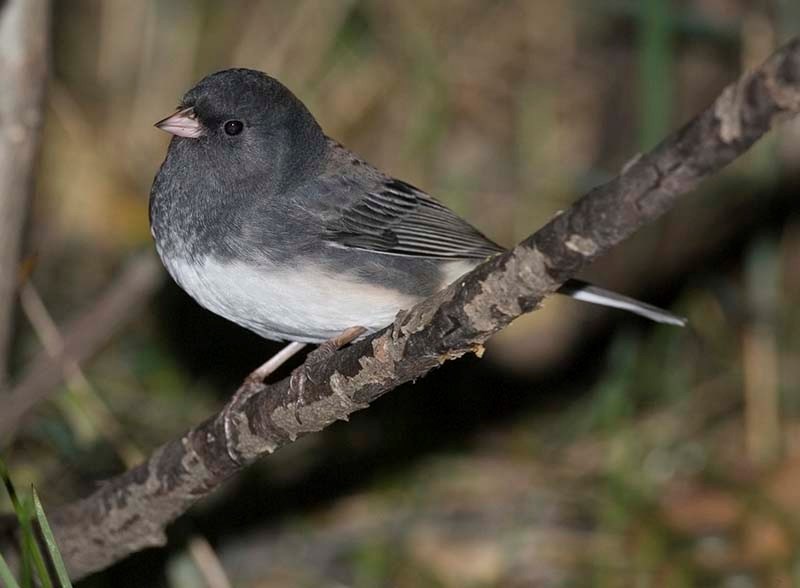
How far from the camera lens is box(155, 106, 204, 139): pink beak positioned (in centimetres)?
271

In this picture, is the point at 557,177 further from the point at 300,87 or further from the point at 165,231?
the point at 165,231

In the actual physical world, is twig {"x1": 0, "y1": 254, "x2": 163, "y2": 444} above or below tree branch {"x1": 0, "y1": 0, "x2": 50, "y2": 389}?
below

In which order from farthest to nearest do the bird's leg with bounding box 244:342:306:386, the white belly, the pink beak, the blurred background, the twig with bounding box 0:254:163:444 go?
1. the blurred background
2. the twig with bounding box 0:254:163:444
3. the bird's leg with bounding box 244:342:306:386
4. the pink beak
5. the white belly

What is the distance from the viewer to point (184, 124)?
273 cm

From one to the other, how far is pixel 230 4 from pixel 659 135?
2504 mm

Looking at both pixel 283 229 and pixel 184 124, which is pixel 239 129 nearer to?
pixel 184 124

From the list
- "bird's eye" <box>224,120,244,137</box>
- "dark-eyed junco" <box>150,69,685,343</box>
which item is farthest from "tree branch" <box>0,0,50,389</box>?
"bird's eye" <box>224,120,244,137</box>

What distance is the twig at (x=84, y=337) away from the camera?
3340mm

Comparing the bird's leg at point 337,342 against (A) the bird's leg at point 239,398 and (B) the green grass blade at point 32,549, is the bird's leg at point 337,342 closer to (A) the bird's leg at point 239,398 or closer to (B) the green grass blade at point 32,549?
(A) the bird's leg at point 239,398

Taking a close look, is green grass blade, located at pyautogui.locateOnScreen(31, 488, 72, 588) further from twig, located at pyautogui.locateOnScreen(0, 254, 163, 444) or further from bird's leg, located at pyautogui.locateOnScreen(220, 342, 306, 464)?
twig, located at pyautogui.locateOnScreen(0, 254, 163, 444)

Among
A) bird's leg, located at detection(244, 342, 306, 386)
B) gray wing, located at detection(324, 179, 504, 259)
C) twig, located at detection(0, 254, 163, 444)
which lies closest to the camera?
gray wing, located at detection(324, 179, 504, 259)

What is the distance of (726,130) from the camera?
63.1 inches

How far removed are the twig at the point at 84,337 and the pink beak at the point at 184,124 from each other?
100cm

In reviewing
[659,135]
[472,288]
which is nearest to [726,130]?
[472,288]
